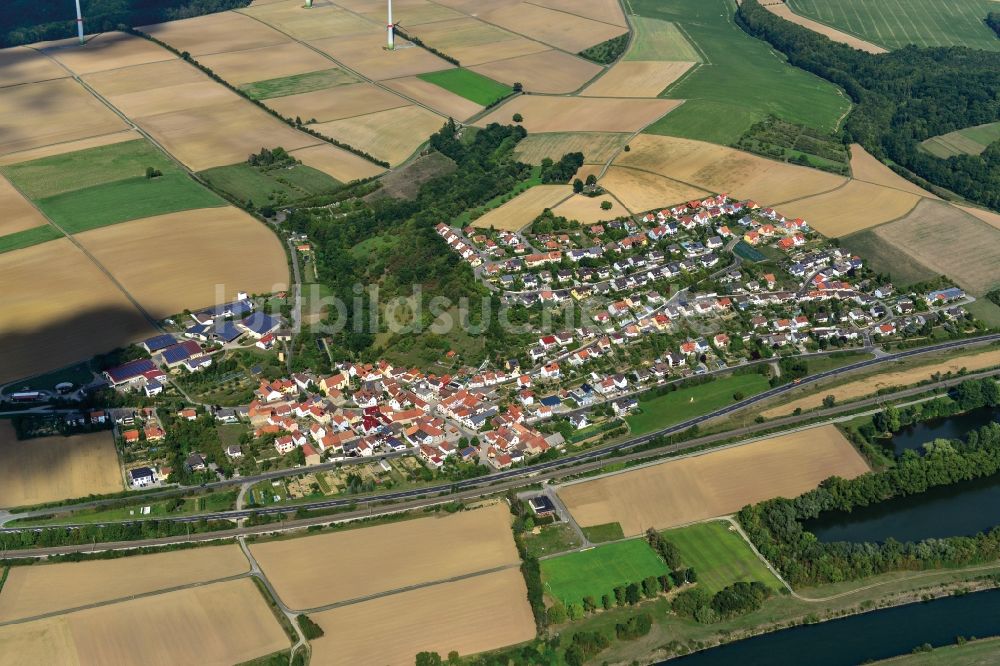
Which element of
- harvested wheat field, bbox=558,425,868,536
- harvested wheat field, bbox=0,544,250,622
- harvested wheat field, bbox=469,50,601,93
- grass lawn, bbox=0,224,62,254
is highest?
harvested wheat field, bbox=469,50,601,93

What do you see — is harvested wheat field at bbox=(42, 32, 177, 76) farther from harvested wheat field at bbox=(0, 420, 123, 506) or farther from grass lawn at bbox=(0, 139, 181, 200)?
harvested wheat field at bbox=(0, 420, 123, 506)

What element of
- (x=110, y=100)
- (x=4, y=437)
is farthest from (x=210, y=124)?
(x=4, y=437)

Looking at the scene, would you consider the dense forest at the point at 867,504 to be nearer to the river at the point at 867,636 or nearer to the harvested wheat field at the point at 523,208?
the river at the point at 867,636

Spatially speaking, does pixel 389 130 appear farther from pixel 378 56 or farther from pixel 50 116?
pixel 50 116

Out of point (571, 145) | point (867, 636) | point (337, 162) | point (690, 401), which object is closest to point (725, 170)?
point (571, 145)

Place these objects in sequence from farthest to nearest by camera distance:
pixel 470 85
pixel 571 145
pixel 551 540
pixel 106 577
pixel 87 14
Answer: pixel 87 14
pixel 470 85
pixel 571 145
pixel 551 540
pixel 106 577

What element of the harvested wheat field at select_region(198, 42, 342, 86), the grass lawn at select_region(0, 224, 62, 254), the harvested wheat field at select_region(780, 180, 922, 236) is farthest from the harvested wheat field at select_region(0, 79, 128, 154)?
the harvested wheat field at select_region(780, 180, 922, 236)
